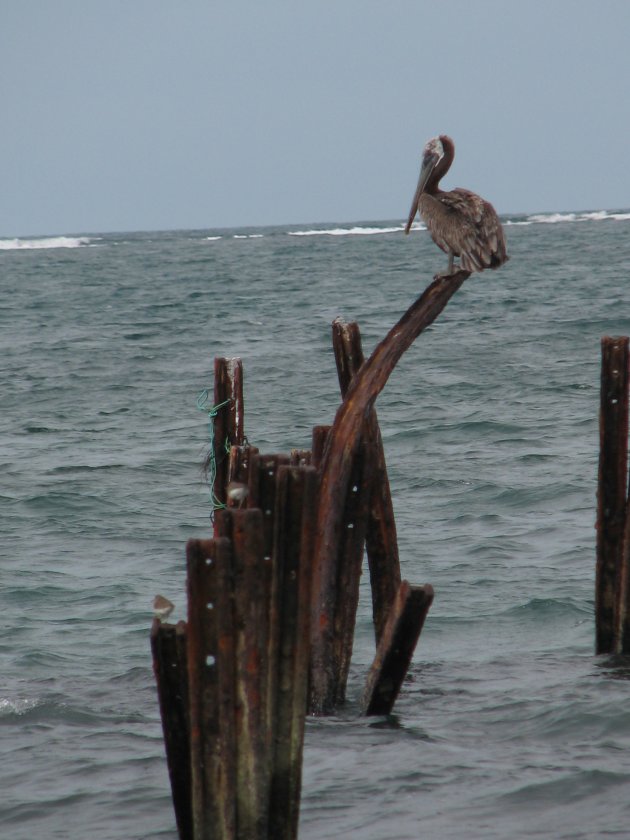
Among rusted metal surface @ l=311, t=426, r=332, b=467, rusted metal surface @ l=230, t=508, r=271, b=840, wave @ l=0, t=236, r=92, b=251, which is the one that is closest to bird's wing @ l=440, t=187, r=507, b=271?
rusted metal surface @ l=311, t=426, r=332, b=467

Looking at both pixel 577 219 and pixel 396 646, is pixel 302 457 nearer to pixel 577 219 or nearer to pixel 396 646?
pixel 396 646

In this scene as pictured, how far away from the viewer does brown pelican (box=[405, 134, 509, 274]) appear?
7.89 meters

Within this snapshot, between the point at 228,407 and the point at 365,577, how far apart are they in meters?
3.96

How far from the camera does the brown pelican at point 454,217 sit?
311 inches

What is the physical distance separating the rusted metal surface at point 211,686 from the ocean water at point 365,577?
1610mm

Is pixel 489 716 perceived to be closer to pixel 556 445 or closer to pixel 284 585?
pixel 284 585

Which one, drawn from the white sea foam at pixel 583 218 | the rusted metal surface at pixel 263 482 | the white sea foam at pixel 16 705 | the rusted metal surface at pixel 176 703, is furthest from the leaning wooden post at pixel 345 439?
the white sea foam at pixel 583 218

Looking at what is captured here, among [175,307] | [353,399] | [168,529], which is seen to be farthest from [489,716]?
[175,307]

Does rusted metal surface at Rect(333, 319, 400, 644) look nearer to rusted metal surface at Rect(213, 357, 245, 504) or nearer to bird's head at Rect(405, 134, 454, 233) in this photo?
rusted metal surface at Rect(213, 357, 245, 504)

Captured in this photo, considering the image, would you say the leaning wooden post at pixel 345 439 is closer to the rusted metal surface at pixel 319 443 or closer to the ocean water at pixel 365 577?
the rusted metal surface at pixel 319 443

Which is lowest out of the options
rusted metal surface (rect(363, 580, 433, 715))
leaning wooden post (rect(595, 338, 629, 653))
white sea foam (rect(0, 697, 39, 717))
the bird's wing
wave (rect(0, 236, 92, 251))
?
white sea foam (rect(0, 697, 39, 717))

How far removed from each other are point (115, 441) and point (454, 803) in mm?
12006

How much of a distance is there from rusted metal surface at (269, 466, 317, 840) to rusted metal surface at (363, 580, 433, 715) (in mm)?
1378

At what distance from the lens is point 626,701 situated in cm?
741
